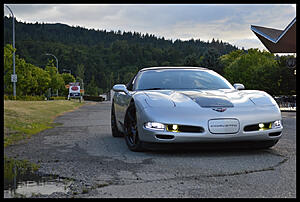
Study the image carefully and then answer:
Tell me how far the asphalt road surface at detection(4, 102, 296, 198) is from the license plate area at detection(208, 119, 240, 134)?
1.08 feet

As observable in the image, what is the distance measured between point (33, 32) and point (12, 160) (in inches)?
6407

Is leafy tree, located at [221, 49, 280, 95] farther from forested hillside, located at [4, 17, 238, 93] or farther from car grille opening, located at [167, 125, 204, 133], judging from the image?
car grille opening, located at [167, 125, 204, 133]

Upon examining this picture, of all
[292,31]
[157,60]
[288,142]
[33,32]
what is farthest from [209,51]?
[33,32]

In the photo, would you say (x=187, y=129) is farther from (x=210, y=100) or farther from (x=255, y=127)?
(x=255, y=127)

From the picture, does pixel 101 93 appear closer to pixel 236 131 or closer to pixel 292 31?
pixel 292 31

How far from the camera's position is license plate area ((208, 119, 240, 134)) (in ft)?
18.3

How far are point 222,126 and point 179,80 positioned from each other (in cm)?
179

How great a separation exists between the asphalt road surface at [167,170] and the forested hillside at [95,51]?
344 feet

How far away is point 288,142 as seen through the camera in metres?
7.18

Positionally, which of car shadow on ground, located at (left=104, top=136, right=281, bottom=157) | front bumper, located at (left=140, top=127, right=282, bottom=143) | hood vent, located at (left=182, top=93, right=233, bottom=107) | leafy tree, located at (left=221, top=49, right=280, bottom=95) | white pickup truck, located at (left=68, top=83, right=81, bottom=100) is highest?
hood vent, located at (left=182, top=93, right=233, bottom=107)

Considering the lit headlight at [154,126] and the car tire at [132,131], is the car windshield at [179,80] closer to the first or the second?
the car tire at [132,131]

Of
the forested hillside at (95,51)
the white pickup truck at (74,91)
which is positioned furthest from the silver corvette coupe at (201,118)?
the forested hillside at (95,51)

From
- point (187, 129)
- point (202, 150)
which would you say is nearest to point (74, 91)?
point (202, 150)

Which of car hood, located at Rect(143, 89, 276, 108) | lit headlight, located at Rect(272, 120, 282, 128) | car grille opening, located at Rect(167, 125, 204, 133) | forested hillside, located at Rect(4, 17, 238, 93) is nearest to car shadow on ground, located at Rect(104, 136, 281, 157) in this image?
car grille opening, located at Rect(167, 125, 204, 133)
